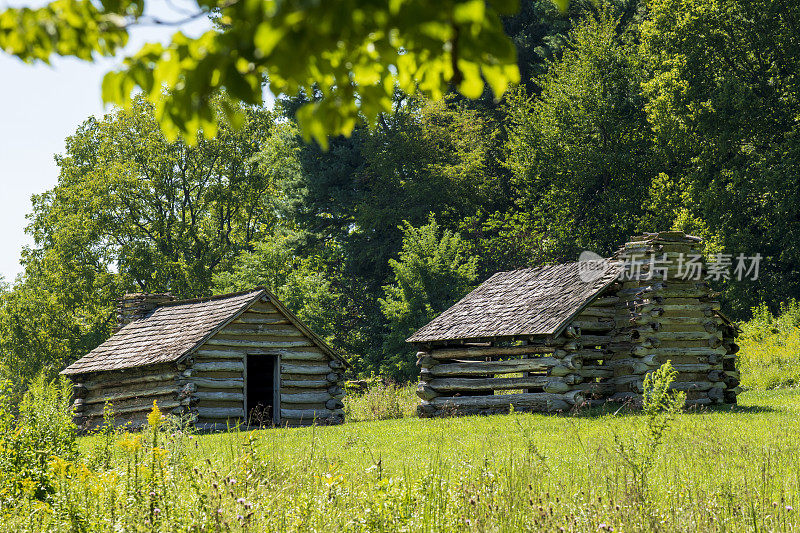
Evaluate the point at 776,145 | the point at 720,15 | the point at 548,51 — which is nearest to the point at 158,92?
the point at 776,145

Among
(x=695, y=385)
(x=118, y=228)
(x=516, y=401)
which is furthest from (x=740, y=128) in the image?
(x=118, y=228)

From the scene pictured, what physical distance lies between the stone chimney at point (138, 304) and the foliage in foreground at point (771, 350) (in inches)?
715

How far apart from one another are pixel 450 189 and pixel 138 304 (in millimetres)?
17350

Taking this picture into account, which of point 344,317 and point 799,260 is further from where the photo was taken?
point 344,317

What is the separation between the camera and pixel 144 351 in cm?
2141

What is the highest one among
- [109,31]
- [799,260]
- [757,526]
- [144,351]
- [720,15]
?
[720,15]

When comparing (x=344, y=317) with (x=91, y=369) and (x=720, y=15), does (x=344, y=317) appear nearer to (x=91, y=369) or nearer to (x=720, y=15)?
(x=91, y=369)

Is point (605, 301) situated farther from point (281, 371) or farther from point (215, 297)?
point (215, 297)

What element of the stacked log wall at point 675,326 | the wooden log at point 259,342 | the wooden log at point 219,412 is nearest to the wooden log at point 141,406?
the wooden log at point 219,412

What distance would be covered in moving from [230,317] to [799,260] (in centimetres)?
2145

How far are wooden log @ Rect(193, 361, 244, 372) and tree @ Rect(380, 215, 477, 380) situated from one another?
41.9ft

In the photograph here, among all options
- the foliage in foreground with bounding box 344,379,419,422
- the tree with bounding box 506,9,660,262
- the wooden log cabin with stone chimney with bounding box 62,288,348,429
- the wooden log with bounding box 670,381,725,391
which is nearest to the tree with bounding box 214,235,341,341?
the foliage in foreground with bounding box 344,379,419,422

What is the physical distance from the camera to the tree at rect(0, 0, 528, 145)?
276 cm

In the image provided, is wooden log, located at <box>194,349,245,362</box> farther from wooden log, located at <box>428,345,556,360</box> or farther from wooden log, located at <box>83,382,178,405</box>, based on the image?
wooden log, located at <box>428,345,556,360</box>
